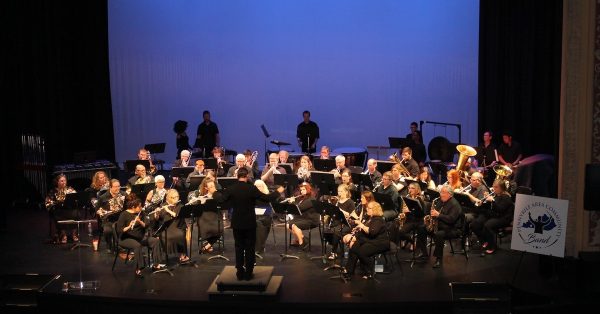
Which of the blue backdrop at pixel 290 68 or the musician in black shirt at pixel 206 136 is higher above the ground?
the blue backdrop at pixel 290 68

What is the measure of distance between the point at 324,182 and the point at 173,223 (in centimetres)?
262

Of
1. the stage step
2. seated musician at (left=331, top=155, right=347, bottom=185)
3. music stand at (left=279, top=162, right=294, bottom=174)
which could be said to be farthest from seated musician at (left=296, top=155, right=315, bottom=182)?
the stage step

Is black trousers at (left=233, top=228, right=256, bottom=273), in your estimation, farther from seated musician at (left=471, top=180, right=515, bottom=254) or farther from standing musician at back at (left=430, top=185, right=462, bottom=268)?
seated musician at (left=471, top=180, right=515, bottom=254)

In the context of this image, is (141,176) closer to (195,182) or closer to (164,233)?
(195,182)

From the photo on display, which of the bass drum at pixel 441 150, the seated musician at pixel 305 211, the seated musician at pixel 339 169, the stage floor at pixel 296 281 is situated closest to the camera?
the stage floor at pixel 296 281

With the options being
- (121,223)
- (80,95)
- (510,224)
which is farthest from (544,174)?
(80,95)

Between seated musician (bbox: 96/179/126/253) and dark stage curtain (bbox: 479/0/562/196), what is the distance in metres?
9.33

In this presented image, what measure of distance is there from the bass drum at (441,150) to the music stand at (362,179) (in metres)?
4.54

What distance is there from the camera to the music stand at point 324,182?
1191 cm

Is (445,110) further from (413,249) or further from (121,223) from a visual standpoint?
(121,223)

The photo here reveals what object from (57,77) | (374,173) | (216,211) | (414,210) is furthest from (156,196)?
(57,77)

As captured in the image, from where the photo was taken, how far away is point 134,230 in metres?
10.9

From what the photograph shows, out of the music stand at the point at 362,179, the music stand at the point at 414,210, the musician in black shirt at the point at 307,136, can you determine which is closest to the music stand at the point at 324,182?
the music stand at the point at 362,179

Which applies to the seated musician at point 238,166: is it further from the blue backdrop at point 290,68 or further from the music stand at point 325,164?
the blue backdrop at point 290,68
